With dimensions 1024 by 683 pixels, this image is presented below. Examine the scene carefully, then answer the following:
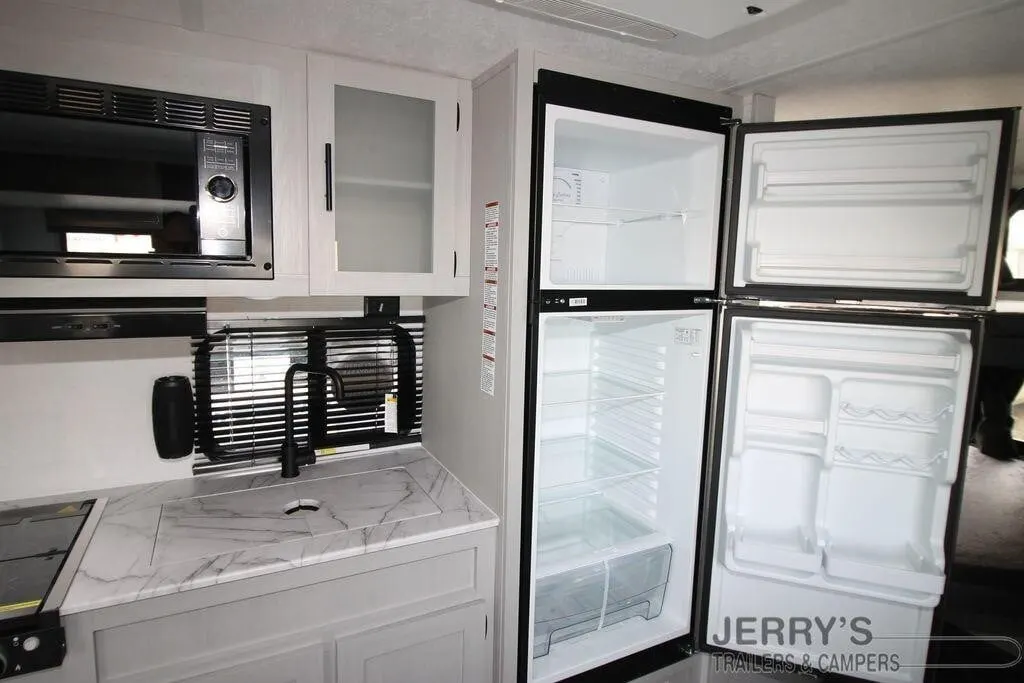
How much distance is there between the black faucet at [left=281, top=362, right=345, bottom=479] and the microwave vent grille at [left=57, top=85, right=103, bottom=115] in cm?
80

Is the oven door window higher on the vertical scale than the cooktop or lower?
higher

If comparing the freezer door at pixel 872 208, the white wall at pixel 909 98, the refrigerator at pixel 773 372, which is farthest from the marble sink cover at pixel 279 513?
the white wall at pixel 909 98

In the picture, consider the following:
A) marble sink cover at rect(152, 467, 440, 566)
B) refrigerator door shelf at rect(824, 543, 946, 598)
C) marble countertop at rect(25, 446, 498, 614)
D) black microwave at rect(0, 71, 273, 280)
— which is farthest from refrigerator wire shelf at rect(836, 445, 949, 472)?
black microwave at rect(0, 71, 273, 280)

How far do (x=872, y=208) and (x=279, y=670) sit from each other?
2.01 metres

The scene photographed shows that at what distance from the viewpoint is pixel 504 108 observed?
1444 millimetres

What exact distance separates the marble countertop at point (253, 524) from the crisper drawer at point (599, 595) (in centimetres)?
41

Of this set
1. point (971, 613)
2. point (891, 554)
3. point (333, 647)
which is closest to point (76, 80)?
point (333, 647)

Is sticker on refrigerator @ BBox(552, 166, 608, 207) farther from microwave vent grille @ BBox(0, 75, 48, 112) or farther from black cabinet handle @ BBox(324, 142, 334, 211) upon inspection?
microwave vent grille @ BBox(0, 75, 48, 112)

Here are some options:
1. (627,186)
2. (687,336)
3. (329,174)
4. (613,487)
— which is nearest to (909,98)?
(627,186)

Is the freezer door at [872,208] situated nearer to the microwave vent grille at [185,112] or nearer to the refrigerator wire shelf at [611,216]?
the refrigerator wire shelf at [611,216]

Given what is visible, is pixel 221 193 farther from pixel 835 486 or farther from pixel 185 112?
pixel 835 486

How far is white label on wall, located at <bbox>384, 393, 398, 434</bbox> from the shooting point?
6.49ft

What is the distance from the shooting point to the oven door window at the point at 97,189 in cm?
122

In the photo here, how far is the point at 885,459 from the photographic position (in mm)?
1646
